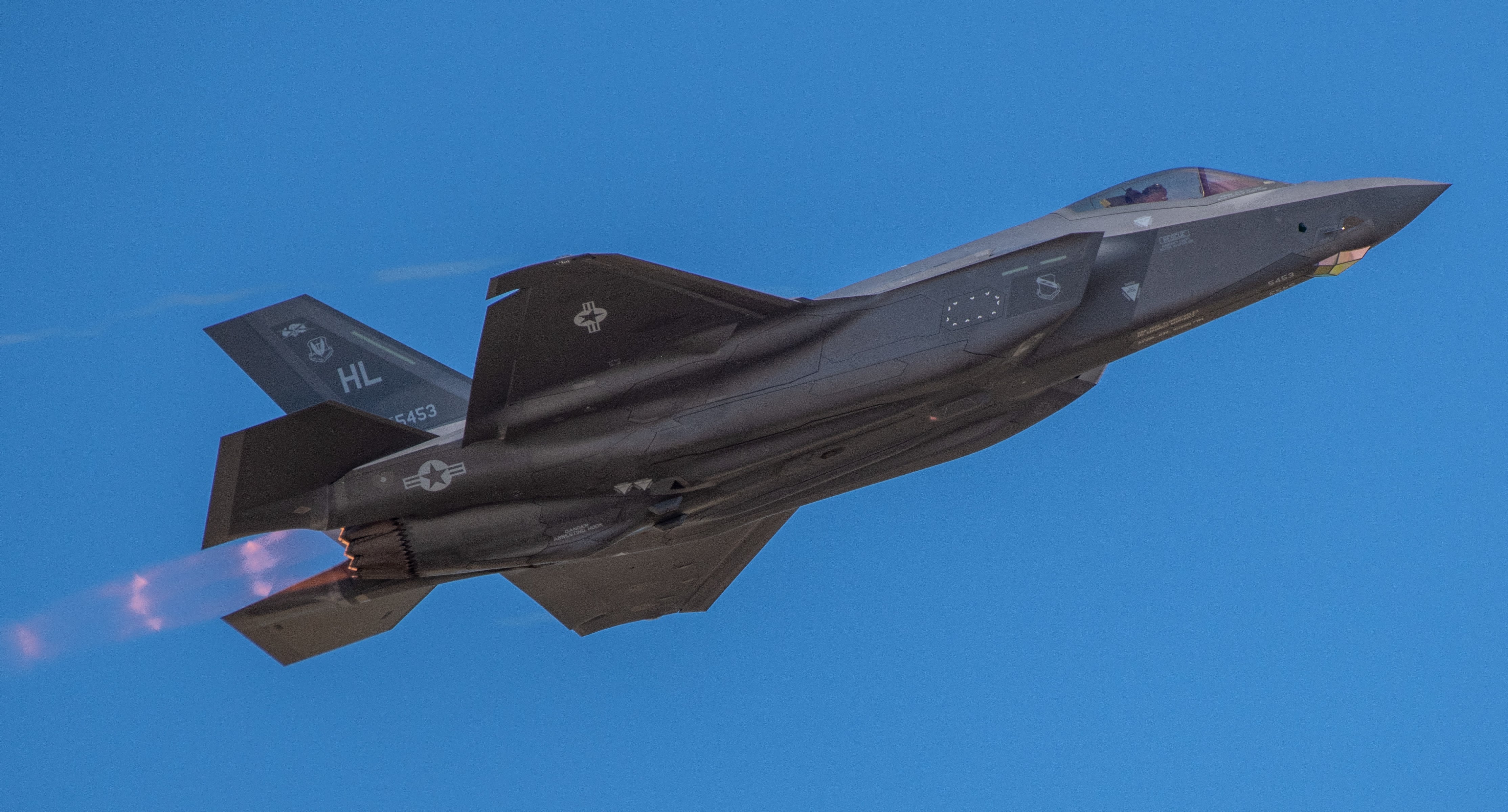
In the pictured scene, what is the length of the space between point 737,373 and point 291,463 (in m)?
4.42

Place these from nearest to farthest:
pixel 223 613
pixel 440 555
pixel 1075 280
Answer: pixel 1075 280, pixel 440 555, pixel 223 613

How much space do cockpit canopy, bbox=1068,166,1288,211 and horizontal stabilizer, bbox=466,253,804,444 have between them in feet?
11.1

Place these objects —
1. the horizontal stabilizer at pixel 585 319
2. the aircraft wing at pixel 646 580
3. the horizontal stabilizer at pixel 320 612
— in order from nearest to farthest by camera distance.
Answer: the horizontal stabilizer at pixel 585 319 → the horizontal stabilizer at pixel 320 612 → the aircraft wing at pixel 646 580

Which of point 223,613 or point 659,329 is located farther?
point 223,613

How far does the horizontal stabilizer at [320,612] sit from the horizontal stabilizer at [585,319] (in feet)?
7.62

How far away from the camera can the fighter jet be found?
13.9 metres

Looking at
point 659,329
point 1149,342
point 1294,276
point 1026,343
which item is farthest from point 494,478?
point 1294,276

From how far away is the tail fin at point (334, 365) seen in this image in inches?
658

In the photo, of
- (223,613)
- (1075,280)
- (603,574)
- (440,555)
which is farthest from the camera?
(603,574)

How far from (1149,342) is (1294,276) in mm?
1566

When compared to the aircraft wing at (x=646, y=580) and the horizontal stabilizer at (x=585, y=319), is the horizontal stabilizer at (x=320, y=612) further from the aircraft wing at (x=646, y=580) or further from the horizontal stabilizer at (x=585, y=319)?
the horizontal stabilizer at (x=585, y=319)

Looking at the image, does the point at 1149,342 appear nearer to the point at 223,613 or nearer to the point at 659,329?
the point at 659,329

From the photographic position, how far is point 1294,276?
571 inches

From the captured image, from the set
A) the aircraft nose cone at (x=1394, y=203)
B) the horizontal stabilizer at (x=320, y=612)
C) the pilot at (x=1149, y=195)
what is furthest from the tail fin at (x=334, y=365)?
the aircraft nose cone at (x=1394, y=203)
